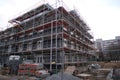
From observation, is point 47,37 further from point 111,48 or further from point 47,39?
point 111,48

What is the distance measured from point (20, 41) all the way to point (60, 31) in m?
9.07

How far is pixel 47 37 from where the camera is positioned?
62.6ft

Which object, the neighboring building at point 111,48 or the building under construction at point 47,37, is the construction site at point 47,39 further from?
the neighboring building at point 111,48

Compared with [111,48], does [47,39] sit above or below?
above

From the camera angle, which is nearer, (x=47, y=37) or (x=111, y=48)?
(x=47, y=37)

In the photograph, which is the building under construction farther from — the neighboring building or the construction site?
the neighboring building

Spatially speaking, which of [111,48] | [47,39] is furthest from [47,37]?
[111,48]

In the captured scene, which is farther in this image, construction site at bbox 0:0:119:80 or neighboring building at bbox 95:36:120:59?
construction site at bbox 0:0:119:80

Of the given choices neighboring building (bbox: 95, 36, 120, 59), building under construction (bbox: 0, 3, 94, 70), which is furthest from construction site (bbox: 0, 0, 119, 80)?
neighboring building (bbox: 95, 36, 120, 59)

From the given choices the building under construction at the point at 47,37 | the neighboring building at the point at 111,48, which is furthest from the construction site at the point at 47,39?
the neighboring building at the point at 111,48

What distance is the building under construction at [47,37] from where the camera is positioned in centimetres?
1767

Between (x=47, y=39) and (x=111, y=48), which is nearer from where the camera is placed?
(x=47, y=39)

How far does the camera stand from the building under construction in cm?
1767

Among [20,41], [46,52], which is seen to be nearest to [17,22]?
[20,41]
